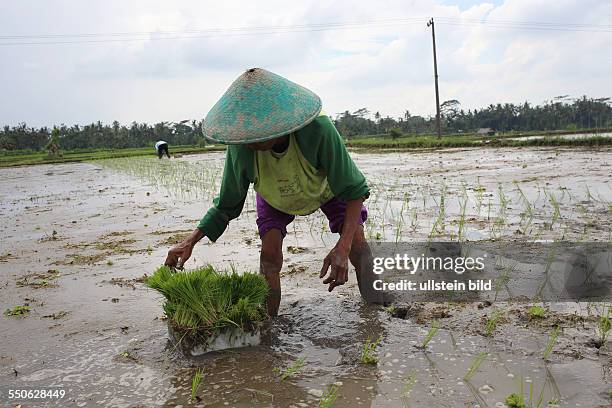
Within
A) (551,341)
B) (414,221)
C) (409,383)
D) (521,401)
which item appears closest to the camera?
(521,401)

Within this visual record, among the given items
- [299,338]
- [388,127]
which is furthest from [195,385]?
[388,127]

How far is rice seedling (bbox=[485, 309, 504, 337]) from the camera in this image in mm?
2145

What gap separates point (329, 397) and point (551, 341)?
0.98m

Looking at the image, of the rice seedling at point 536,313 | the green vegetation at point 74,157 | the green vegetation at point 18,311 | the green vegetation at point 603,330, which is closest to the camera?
the green vegetation at point 603,330

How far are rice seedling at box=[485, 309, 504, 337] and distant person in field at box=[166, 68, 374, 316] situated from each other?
2.14ft

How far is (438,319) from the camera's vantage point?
237cm

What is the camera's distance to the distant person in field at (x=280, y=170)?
1891mm

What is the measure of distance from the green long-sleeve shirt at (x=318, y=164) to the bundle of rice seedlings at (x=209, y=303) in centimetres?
28

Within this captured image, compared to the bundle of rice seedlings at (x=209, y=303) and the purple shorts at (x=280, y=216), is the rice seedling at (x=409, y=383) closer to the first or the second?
the bundle of rice seedlings at (x=209, y=303)

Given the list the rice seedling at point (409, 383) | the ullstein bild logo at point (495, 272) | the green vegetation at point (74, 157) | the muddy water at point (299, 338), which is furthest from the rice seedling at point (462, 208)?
the green vegetation at point (74, 157)

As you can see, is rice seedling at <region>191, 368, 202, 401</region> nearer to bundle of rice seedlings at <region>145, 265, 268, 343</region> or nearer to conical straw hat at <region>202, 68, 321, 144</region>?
bundle of rice seedlings at <region>145, 265, 268, 343</region>

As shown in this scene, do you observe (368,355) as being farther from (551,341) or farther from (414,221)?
(414,221)

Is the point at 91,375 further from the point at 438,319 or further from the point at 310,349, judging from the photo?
the point at 438,319

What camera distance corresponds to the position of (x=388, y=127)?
54.8 meters
